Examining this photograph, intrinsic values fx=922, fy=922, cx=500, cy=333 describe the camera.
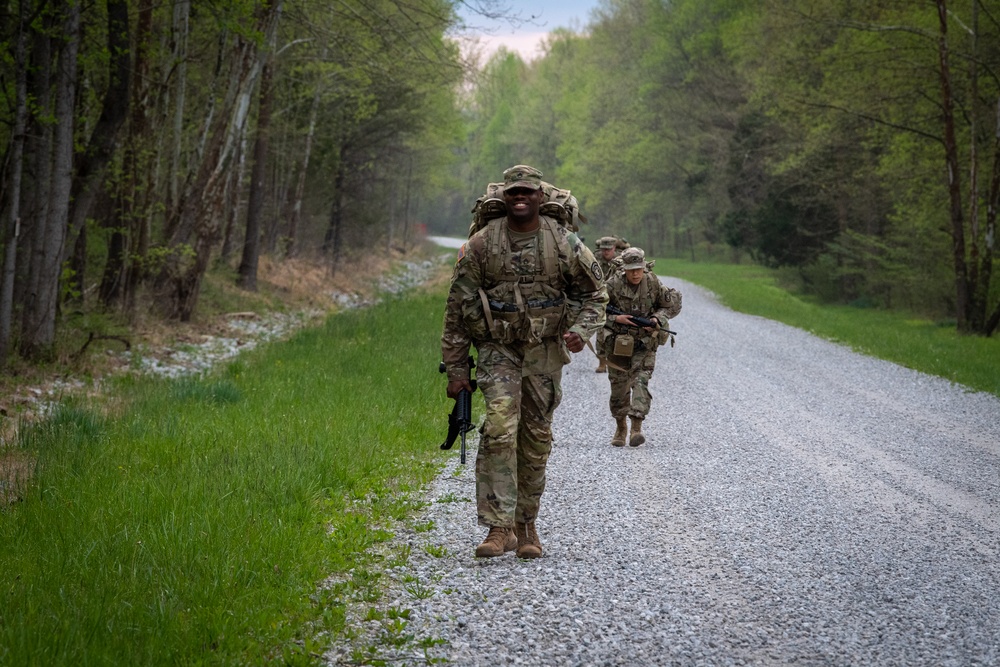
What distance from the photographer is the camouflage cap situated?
5555 mm

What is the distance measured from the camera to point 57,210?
11539 mm

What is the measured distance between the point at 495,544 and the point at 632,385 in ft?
14.0

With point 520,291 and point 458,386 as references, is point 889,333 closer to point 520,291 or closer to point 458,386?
point 520,291

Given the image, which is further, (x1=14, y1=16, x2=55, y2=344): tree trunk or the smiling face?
(x1=14, y1=16, x2=55, y2=344): tree trunk

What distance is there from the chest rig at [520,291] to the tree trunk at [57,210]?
7.77 m

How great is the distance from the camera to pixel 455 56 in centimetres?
1770

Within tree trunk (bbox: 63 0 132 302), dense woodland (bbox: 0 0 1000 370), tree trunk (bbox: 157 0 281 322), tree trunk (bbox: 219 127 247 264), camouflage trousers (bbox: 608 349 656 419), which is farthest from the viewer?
tree trunk (bbox: 219 127 247 264)

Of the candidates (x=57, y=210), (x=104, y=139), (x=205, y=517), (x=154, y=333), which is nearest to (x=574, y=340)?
(x=205, y=517)

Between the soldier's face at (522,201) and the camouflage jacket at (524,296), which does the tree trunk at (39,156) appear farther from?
the soldier's face at (522,201)

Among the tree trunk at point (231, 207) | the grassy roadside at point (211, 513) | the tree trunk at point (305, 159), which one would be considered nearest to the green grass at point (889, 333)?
the grassy roadside at point (211, 513)

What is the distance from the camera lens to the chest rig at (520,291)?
18.6ft

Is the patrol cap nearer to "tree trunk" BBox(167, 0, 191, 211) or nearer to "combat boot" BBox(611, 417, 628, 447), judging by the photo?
"combat boot" BBox(611, 417, 628, 447)

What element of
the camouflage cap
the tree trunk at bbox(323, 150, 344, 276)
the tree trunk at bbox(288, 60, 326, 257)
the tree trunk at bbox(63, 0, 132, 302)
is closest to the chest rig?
the camouflage cap

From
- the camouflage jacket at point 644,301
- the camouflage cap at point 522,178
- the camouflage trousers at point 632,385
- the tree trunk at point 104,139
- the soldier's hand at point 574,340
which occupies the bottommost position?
the camouflage trousers at point 632,385
